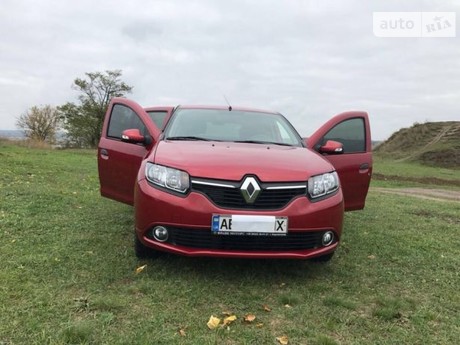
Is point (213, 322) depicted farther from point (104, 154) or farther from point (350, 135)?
point (350, 135)

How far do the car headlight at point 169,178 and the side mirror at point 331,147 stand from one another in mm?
1784

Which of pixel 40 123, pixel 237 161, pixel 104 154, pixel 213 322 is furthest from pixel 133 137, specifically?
pixel 40 123

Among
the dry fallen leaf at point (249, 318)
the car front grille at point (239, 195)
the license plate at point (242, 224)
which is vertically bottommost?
the dry fallen leaf at point (249, 318)

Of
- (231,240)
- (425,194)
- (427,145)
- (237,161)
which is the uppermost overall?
(237,161)

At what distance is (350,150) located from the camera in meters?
5.13

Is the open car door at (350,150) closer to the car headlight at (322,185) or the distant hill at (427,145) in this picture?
the car headlight at (322,185)

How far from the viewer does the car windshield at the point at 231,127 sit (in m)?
4.48

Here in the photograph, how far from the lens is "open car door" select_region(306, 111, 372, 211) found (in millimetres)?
4891

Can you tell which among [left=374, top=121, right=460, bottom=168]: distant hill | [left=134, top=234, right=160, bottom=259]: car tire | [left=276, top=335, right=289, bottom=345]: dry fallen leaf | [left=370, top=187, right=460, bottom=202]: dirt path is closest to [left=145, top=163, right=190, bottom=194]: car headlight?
[left=134, top=234, right=160, bottom=259]: car tire

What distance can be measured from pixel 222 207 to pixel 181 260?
0.93 m

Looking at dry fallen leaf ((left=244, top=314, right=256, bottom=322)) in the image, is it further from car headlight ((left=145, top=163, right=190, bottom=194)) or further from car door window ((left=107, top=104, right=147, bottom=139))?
car door window ((left=107, top=104, right=147, bottom=139))

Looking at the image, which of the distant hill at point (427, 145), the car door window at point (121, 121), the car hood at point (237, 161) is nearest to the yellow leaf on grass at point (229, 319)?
the car hood at point (237, 161)

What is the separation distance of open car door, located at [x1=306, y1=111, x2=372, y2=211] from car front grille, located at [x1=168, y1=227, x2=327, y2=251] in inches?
58.4

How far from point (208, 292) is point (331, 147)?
2061mm
